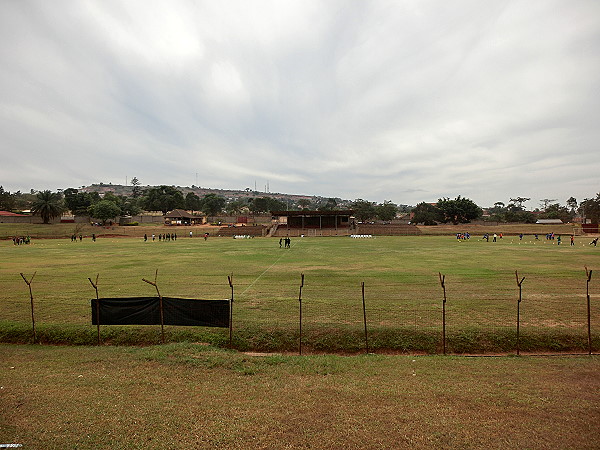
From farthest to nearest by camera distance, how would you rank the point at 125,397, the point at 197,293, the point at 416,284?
the point at 416,284 < the point at 197,293 < the point at 125,397

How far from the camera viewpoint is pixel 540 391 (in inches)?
311

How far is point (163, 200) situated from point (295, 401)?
149532 mm

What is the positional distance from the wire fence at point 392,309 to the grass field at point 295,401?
1540mm

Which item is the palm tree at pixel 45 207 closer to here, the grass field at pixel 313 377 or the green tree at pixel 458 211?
the grass field at pixel 313 377

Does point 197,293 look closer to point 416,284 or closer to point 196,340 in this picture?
point 196,340

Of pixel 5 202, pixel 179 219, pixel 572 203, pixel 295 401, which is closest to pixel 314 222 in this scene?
pixel 179 219

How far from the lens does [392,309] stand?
15406 mm

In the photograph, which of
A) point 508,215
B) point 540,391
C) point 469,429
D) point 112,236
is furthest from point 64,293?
point 508,215

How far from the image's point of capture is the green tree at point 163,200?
471 ft

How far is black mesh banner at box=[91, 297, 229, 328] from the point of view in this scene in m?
11.9

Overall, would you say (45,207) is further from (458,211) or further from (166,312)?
(458,211)

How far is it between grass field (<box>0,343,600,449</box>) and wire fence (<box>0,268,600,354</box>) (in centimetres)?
154

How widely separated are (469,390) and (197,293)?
573 inches

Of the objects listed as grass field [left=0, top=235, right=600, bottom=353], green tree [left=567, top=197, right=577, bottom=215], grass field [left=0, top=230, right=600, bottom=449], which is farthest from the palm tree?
green tree [left=567, top=197, right=577, bottom=215]
